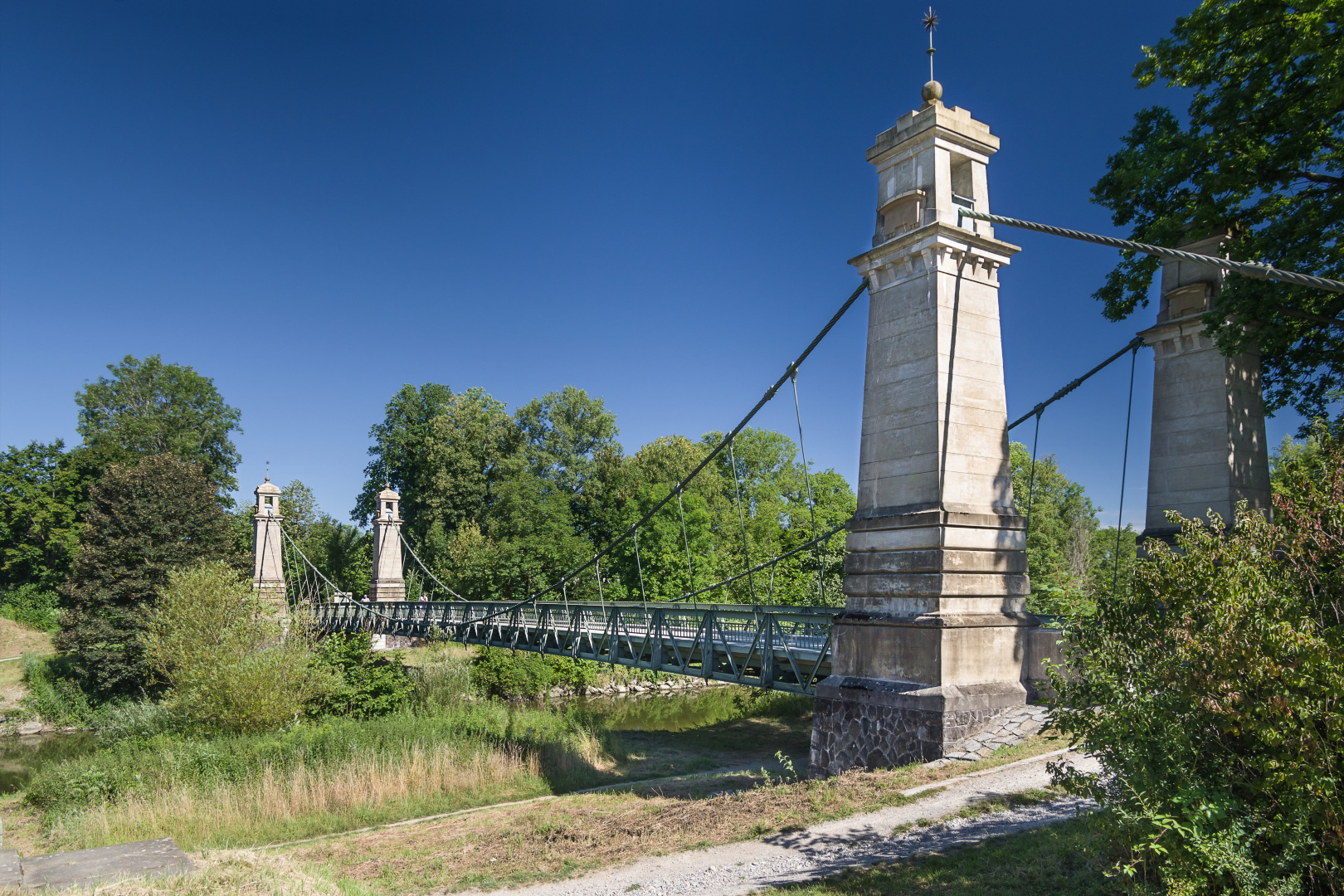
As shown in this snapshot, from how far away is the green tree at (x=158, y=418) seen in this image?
31.0 meters

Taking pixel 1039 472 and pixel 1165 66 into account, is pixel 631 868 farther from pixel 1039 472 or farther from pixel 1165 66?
pixel 1039 472

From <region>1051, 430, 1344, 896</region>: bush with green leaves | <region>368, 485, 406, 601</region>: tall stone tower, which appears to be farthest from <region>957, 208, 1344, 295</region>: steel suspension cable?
<region>368, 485, 406, 601</region>: tall stone tower

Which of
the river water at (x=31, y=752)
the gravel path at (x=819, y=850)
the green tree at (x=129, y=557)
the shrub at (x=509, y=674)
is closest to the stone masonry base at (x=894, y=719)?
the gravel path at (x=819, y=850)

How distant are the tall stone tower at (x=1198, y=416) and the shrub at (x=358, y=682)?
13153mm

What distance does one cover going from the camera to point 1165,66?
880 cm

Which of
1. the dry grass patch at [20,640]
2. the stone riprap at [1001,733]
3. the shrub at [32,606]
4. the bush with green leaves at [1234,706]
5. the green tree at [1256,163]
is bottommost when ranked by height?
the dry grass patch at [20,640]

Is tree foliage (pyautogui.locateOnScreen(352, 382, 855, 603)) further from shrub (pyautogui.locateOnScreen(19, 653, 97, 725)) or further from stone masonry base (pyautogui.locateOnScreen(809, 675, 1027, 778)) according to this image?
stone masonry base (pyautogui.locateOnScreen(809, 675, 1027, 778))

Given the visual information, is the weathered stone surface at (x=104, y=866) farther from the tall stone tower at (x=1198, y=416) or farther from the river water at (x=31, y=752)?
the river water at (x=31, y=752)

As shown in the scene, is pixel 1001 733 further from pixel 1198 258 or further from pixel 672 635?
pixel 672 635

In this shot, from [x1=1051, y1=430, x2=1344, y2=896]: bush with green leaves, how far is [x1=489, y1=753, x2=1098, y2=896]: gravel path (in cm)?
135

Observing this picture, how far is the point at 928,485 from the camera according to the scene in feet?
24.5

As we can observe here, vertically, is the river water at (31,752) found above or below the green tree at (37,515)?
below

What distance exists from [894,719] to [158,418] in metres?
34.1

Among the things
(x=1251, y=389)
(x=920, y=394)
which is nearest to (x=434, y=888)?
(x=920, y=394)
